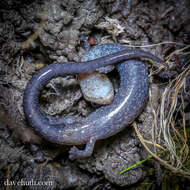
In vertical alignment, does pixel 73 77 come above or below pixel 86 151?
above

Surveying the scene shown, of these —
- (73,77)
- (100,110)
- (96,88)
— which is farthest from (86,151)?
(73,77)

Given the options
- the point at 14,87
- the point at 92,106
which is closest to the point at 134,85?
the point at 92,106

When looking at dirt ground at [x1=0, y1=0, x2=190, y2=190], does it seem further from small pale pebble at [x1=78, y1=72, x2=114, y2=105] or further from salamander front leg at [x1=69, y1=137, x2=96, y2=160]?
salamander front leg at [x1=69, y1=137, x2=96, y2=160]

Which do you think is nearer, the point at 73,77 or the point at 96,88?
the point at 96,88

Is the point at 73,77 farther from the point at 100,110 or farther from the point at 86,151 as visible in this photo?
the point at 86,151

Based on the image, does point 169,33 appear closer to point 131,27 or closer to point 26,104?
point 131,27

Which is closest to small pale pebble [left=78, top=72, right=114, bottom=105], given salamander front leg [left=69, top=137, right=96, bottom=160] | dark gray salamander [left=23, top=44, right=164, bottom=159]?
dark gray salamander [left=23, top=44, right=164, bottom=159]
